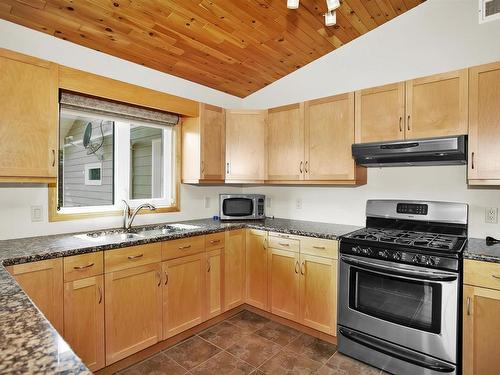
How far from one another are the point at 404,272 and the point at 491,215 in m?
0.89

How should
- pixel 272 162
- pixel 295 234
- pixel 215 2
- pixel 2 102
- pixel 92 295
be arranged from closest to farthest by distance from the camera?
pixel 2 102
pixel 92 295
pixel 215 2
pixel 295 234
pixel 272 162

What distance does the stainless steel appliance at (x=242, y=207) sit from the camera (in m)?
3.26

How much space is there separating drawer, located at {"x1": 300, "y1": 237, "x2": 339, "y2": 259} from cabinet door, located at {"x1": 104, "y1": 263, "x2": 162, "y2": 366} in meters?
1.23

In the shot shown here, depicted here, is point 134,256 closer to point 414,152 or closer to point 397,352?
point 397,352

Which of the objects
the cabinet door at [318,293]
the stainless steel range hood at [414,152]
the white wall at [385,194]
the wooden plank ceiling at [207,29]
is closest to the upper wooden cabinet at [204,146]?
the wooden plank ceiling at [207,29]

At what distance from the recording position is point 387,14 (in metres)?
2.68

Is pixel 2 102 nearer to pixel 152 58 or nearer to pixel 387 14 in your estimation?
pixel 152 58

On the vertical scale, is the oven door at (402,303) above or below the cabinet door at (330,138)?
below

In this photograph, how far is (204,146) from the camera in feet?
9.97

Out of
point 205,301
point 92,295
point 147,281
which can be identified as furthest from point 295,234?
point 92,295

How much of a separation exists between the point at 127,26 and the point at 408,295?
2.85 meters

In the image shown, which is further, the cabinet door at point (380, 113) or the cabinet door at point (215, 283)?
the cabinet door at point (215, 283)

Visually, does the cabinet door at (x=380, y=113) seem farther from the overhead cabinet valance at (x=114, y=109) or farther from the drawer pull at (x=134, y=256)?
the drawer pull at (x=134, y=256)

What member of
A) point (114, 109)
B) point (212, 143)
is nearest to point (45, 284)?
point (114, 109)
